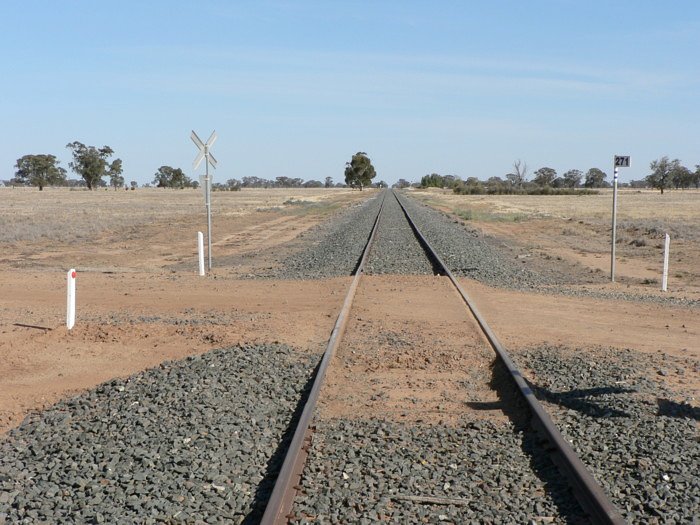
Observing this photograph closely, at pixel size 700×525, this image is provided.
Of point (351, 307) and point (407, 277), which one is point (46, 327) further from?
point (407, 277)

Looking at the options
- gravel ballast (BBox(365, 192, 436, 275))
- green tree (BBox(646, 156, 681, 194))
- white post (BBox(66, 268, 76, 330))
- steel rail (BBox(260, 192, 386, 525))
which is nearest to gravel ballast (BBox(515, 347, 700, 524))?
steel rail (BBox(260, 192, 386, 525))

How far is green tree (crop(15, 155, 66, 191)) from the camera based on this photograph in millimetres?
164875

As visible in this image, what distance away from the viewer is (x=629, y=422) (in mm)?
7156

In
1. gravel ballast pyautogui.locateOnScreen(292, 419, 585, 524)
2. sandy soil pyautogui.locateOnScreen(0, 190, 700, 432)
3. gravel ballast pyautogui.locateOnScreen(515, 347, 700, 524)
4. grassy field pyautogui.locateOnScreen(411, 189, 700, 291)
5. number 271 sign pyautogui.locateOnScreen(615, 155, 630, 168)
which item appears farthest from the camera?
grassy field pyautogui.locateOnScreen(411, 189, 700, 291)

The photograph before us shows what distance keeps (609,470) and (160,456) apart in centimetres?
339

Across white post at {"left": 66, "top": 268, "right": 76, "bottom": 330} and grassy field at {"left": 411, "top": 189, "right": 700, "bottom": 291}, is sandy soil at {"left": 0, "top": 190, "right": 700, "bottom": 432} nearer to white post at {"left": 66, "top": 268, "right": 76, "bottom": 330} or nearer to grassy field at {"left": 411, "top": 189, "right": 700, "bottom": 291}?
white post at {"left": 66, "top": 268, "right": 76, "bottom": 330}

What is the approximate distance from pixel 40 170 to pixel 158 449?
567 feet

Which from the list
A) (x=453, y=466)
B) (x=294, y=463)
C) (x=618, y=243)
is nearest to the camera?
(x=294, y=463)

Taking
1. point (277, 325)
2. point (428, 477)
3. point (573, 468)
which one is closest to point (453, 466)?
point (428, 477)

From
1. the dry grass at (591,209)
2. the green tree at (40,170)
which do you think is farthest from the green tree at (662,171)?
the green tree at (40,170)

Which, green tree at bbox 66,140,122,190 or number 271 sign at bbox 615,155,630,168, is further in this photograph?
green tree at bbox 66,140,122,190

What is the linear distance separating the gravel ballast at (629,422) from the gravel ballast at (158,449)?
97.4 inches

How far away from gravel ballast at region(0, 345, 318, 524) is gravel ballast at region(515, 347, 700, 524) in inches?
97.4

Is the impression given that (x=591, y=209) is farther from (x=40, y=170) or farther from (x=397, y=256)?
(x=40, y=170)
